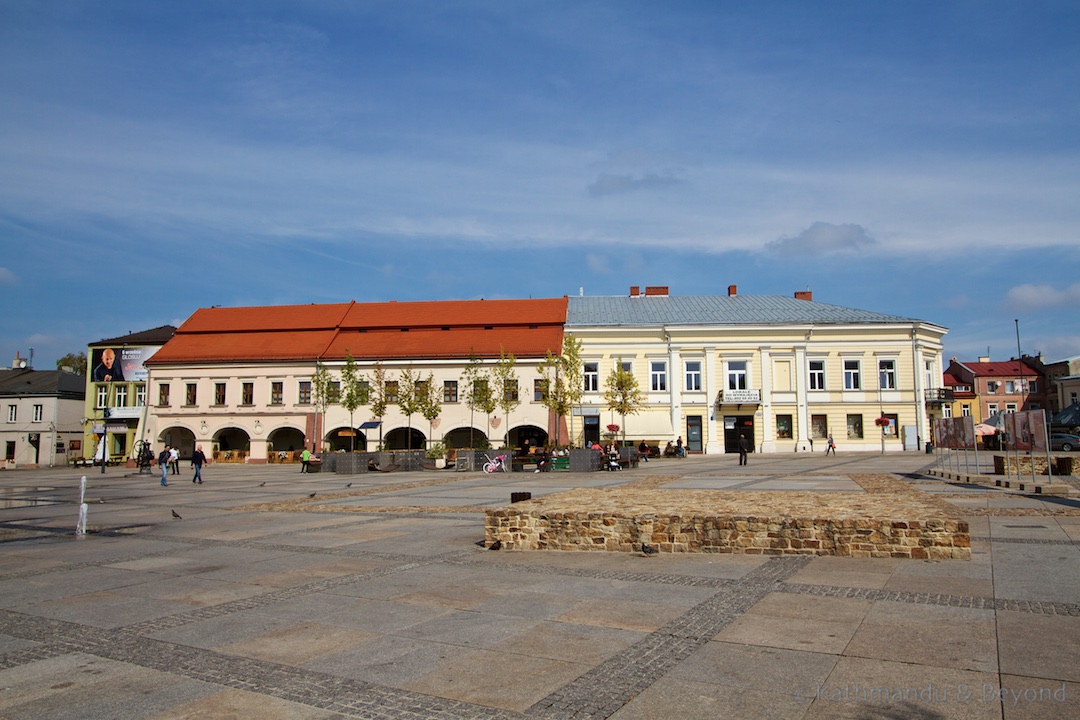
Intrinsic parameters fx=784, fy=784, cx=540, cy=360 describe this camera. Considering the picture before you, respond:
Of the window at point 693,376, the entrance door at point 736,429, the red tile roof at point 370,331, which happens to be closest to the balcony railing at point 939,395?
the entrance door at point 736,429

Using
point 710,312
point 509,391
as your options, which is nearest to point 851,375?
point 710,312

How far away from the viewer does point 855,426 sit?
53906 millimetres

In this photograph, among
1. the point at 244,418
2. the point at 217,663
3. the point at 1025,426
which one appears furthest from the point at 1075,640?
the point at 244,418

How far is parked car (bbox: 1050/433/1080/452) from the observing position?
58622 millimetres

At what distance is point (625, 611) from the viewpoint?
866 cm

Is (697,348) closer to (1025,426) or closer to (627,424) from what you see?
(627,424)

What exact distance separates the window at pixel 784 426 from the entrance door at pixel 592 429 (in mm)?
12364

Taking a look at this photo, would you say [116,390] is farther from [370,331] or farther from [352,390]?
[352,390]

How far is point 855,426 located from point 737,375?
878 centimetres

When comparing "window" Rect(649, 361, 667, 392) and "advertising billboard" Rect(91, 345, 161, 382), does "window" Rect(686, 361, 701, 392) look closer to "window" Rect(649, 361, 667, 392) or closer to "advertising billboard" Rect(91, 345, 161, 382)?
"window" Rect(649, 361, 667, 392)

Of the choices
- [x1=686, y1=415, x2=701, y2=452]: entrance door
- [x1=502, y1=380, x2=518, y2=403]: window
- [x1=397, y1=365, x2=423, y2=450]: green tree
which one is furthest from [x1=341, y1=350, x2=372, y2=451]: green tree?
[x1=686, y1=415, x2=701, y2=452]: entrance door

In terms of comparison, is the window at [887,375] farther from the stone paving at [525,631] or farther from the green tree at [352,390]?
the stone paving at [525,631]

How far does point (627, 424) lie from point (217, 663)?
45.2 m

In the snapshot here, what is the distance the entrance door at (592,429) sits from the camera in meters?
54.2
